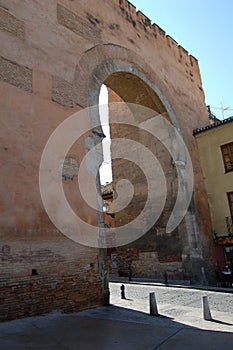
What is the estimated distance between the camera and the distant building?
12219 mm

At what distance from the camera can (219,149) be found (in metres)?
12.8

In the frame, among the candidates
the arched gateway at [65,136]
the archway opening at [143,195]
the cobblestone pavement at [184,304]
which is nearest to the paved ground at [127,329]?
the cobblestone pavement at [184,304]

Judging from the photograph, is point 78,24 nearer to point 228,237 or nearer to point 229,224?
point 229,224

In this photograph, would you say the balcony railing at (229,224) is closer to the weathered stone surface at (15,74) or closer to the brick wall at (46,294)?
the brick wall at (46,294)

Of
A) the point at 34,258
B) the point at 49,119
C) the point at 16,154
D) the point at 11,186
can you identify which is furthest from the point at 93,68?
the point at 34,258

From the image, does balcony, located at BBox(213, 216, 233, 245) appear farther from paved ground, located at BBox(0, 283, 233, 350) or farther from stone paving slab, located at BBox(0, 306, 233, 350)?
stone paving slab, located at BBox(0, 306, 233, 350)

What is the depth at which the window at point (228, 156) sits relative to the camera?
12391 mm

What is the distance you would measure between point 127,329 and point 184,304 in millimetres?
2590

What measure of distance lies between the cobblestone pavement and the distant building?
3615 mm

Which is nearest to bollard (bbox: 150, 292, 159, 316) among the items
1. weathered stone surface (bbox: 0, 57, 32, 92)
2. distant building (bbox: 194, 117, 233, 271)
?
weathered stone surface (bbox: 0, 57, 32, 92)

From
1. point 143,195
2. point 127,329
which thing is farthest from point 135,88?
point 127,329

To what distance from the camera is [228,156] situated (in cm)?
1249

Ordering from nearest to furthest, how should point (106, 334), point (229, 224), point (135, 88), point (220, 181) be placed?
point (106, 334) < point (135, 88) < point (229, 224) < point (220, 181)

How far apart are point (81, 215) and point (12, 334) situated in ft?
9.82
